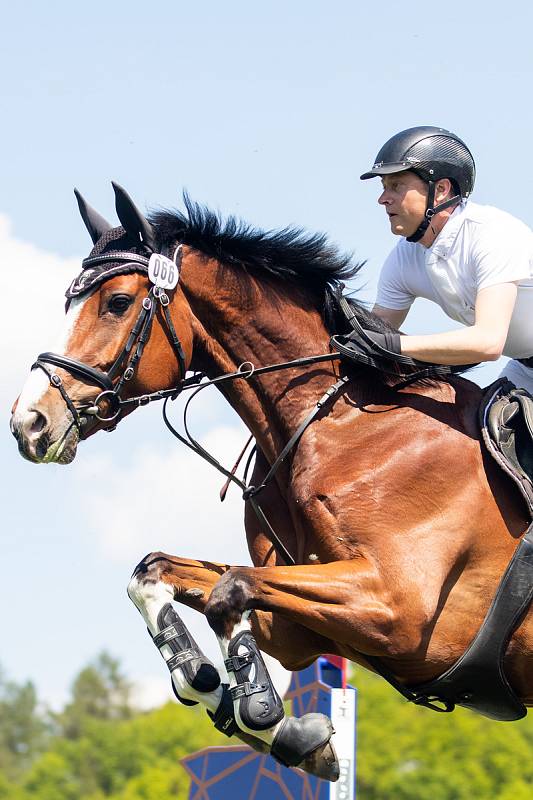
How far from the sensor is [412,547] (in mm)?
5039

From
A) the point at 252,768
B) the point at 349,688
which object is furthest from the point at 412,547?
the point at 252,768

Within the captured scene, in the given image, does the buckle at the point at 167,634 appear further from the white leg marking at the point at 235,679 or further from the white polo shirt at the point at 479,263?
the white polo shirt at the point at 479,263

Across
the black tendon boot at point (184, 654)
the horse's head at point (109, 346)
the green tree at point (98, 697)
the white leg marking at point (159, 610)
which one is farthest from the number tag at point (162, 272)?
the green tree at point (98, 697)

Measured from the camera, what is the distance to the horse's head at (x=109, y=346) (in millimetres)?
5168

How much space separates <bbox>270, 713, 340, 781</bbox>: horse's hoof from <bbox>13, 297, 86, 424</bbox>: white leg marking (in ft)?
5.67

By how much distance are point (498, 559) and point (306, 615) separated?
3.21 ft

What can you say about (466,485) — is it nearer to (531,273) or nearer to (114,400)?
(531,273)

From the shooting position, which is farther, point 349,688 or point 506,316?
point 349,688

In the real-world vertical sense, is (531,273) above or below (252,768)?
above

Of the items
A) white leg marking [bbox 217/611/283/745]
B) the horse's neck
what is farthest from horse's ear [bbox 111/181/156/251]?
white leg marking [bbox 217/611/283/745]

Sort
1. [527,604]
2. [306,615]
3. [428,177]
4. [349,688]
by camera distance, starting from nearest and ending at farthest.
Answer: [306,615] → [527,604] → [428,177] → [349,688]

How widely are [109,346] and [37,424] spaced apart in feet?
1.63

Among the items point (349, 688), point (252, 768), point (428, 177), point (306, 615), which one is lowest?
point (252, 768)

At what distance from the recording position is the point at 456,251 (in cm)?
550
